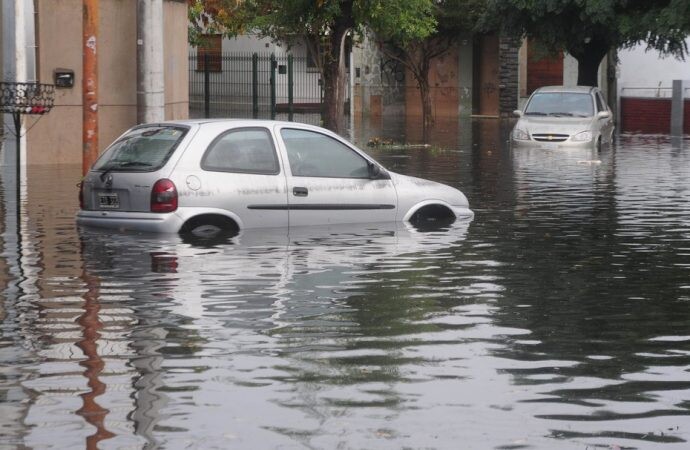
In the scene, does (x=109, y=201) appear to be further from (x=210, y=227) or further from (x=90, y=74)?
(x=90, y=74)

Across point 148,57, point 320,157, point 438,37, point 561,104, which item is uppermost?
point 438,37

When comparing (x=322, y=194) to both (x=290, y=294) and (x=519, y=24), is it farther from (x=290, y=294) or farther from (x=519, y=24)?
(x=519, y=24)

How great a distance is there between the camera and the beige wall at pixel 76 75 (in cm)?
2519

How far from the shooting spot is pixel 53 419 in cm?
711

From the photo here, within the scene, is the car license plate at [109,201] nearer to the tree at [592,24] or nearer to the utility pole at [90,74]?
the utility pole at [90,74]

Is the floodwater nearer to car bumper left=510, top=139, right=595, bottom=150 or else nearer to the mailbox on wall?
the mailbox on wall

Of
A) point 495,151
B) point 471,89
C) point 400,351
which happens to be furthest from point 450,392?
point 471,89

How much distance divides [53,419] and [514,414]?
2.17m

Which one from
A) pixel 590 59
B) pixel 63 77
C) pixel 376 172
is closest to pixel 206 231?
pixel 376 172

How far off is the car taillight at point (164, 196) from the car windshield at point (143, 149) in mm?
230

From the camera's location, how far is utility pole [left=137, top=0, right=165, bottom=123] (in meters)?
19.5

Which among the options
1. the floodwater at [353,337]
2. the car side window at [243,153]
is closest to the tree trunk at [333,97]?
the floodwater at [353,337]

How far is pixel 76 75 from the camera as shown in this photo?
25.5 metres

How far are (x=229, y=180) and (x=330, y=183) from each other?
47.4 inches
